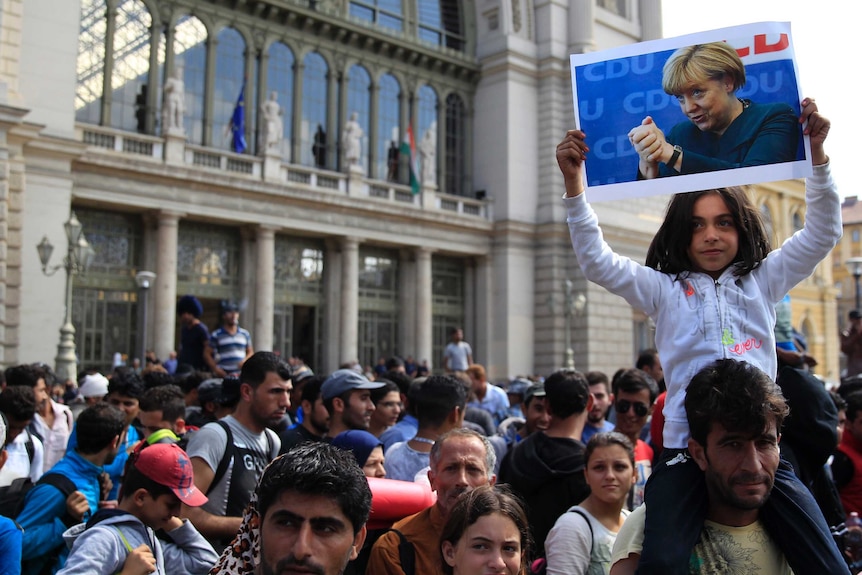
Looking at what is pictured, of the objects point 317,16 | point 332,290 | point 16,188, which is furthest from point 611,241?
point 16,188

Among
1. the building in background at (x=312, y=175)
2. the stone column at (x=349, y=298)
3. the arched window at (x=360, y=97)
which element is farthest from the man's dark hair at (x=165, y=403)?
the arched window at (x=360, y=97)

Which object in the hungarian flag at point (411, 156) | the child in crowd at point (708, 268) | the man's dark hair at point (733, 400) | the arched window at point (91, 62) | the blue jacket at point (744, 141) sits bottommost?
the man's dark hair at point (733, 400)

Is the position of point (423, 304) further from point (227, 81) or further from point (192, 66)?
point (192, 66)

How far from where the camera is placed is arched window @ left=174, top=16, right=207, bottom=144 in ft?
82.8

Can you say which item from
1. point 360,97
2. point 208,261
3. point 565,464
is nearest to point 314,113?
point 360,97

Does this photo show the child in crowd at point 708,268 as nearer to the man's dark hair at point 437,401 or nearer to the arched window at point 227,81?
the man's dark hair at point 437,401

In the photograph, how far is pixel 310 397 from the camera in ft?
21.6

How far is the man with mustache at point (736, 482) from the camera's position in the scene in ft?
8.13

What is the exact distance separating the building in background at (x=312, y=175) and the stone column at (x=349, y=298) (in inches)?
3.1

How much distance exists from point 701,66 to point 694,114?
20 centimetres

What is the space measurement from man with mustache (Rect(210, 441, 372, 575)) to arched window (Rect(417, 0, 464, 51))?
99.3ft

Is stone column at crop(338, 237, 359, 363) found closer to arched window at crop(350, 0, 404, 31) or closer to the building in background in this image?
the building in background

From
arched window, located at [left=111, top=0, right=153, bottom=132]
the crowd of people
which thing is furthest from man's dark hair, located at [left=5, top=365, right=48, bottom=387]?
arched window, located at [left=111, top=0, right=153, bottom=132]

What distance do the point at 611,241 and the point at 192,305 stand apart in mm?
22992
